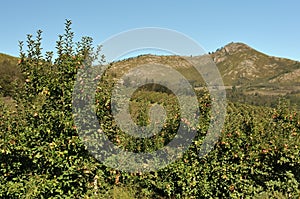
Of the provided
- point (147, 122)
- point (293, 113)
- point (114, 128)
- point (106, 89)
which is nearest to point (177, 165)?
point (147, 122)

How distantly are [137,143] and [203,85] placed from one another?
2.48 meters

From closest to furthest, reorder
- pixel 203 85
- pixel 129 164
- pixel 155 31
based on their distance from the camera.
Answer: pixel 155 31, pixel 129 164, pixel 203 85

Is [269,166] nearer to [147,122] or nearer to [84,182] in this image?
[147,122]

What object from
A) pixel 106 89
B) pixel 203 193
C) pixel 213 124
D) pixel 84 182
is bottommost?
pixel 203 193

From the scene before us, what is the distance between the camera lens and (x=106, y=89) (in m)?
6.69

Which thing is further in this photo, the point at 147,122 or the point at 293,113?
the point at 293,113

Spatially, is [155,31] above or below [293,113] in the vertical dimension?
above

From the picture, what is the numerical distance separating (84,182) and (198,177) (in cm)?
323

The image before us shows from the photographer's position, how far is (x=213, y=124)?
8758 millimetres

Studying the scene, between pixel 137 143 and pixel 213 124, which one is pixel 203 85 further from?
pixel 137 143

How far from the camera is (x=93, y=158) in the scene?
6562mm

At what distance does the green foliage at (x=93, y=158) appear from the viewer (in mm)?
6383

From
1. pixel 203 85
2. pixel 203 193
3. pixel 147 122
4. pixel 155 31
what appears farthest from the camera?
pixel 147 122

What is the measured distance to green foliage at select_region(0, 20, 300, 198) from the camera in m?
6.38
